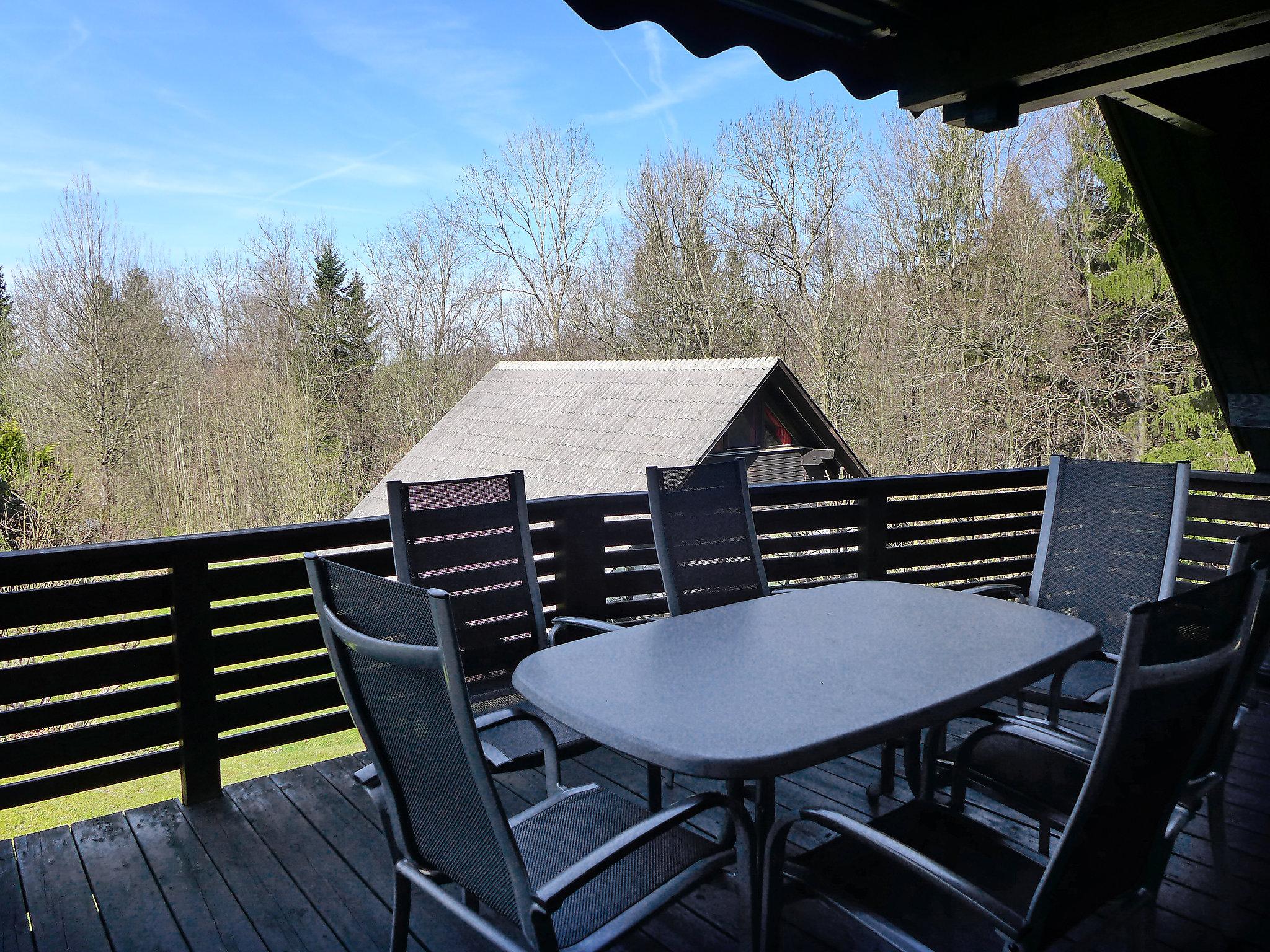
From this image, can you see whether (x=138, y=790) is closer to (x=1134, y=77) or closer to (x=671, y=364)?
(x=671, y=364)

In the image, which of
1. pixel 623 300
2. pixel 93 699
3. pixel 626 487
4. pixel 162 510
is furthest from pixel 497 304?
pixel 93 699

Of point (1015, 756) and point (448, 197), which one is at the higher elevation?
point (448, 197)

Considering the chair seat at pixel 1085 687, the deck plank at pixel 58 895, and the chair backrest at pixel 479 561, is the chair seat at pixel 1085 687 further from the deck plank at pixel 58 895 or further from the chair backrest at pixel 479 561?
the deck plank at pixel 58 895

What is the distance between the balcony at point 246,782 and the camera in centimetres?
211

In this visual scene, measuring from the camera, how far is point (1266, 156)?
3467mm

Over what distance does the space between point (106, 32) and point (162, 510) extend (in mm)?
16863

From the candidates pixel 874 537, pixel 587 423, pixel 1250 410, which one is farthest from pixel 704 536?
pixel 587 423

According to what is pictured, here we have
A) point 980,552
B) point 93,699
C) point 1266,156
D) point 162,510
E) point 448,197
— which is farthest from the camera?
point 448,197

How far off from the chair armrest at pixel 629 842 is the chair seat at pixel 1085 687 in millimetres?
1260

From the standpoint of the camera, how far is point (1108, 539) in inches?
112

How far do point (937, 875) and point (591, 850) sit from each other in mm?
618

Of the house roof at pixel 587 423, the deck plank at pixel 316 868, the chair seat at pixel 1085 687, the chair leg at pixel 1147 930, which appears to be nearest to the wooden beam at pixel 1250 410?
the chair seat at pixel 1085 687

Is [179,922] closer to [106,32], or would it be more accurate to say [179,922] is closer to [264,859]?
[264,859]

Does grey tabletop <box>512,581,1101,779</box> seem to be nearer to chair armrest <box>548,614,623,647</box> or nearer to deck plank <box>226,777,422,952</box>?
chair armrest <box>548,614,623,647</box>
